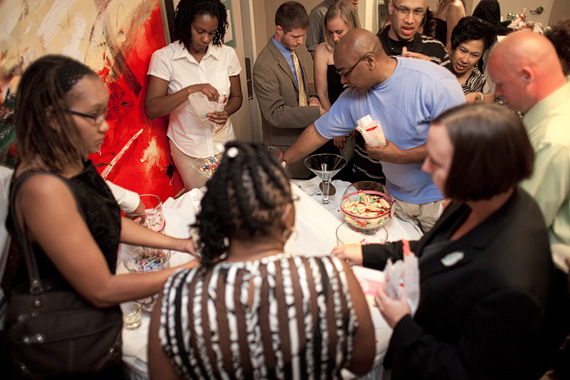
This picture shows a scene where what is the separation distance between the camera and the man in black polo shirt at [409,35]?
3.04m

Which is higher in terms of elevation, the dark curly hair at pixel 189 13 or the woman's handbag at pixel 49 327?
the dark curly hair at pixel 189 13

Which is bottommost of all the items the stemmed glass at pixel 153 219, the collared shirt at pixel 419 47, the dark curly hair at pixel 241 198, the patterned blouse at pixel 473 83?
the stemmed glass at pixel 153 219

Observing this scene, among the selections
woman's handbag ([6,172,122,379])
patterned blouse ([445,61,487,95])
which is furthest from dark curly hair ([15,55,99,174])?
patterned blouse ([445,61,487,95])

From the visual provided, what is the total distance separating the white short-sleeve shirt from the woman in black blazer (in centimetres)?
222

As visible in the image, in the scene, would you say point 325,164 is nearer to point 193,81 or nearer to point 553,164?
point 553,164

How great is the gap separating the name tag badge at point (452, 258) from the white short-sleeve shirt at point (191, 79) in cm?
234

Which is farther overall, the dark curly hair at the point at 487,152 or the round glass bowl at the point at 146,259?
the round glass bowl at the point at 146,259

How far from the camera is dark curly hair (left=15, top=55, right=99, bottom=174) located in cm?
113

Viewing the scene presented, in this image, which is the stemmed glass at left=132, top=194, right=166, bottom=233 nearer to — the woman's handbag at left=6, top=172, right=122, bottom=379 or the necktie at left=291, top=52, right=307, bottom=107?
the woman's handbag at left=6, top=172, right=122, bottom=379

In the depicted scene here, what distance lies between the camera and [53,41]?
6.53 feet

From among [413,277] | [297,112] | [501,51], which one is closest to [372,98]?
[501,51]

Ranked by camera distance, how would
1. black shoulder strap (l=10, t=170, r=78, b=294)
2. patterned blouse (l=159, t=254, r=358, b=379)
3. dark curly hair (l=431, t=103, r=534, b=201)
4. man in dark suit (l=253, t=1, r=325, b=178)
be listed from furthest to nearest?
man in dark suit (l=253, t=1, r=325, b=178)
black shoulder strap (l=10, t=170, r=78, b=294)
dark curly hair (l=431, t=103, r=534, b=201)
patterned blouse (l=159, t=254, r=358, b=379)

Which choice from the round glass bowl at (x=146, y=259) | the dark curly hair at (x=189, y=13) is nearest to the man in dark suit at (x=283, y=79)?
the dark curly hair at (x=189, y=13)

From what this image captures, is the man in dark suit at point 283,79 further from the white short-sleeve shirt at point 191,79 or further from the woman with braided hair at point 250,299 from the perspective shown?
the woman with braided hair at point 250,299
